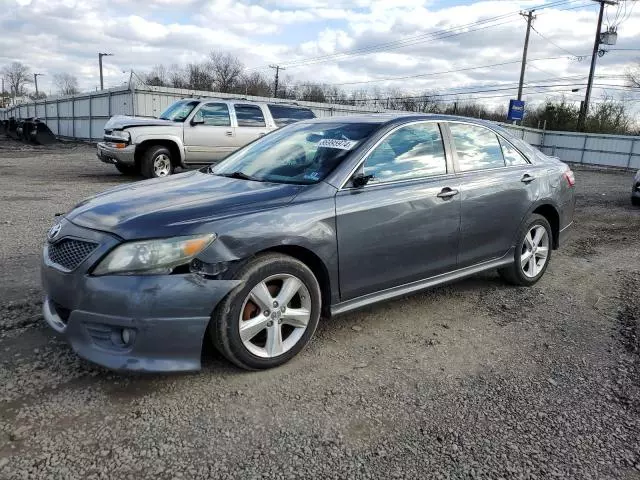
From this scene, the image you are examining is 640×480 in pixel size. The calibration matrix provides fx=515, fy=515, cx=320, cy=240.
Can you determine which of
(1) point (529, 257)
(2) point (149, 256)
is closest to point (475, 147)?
(1) point (529, 257)

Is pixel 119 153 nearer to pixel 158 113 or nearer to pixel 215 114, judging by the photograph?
pixel 215 114

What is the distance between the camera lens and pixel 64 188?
10641mm

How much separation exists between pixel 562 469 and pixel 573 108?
45829 millimetres

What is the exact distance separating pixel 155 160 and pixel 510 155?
8653 mm

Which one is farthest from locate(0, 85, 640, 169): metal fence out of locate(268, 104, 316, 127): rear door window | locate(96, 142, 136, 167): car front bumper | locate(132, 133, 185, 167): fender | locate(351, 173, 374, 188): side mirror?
locate(351, 173, 374, 188): side mirror

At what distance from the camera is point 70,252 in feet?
9.77

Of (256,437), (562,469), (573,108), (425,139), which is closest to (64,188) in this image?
(425,139)

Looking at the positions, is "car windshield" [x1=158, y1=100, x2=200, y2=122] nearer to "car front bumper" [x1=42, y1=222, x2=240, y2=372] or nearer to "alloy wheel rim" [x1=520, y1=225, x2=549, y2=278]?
"alloy wheel rim" [x1=520, y1=225, x2=549, y2=278]

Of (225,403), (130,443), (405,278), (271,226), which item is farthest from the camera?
(405,278)

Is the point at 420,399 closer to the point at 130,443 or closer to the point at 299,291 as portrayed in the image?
the point at 299,291

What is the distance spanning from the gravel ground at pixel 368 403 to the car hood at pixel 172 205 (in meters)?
0.87

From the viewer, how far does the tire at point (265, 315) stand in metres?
2.93

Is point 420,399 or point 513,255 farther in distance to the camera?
point 513,255

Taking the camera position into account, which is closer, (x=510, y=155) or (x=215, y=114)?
(x=510, y=155)
